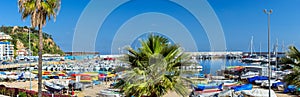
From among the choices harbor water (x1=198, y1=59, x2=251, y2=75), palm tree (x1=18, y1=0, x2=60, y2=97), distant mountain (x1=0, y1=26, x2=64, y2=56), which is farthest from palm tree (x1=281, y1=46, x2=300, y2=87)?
distant mountain (x1=0, y1=26, x2=64, y2=56)

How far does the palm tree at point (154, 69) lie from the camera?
30.8ft

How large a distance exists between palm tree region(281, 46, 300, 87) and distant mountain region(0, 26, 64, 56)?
107 metres

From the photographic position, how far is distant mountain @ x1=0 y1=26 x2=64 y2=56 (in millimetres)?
122325

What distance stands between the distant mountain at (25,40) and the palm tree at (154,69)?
108 m

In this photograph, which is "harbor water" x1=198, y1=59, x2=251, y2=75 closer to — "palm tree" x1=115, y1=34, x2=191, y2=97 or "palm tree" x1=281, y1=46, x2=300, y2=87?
"palm tree" x1=281, y1=46, x2=300, y2=87

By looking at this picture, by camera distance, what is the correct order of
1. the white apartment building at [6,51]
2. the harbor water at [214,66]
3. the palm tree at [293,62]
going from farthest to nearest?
the white apartment building at [6,51], the harbor water at [214,66], the palm tree at [293,62]

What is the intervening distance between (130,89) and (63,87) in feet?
79.8

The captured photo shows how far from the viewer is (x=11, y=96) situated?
16.9 metres

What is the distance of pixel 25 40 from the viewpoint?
131750mm

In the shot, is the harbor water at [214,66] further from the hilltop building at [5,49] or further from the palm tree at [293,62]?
the hilltop building at [5,49]

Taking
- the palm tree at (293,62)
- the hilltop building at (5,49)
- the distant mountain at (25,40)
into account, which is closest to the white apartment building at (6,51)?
the hilltop building at (5,49)

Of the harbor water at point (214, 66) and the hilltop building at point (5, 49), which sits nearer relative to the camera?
the harbor water at point (214, 66)

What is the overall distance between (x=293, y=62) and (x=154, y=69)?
7.72 m

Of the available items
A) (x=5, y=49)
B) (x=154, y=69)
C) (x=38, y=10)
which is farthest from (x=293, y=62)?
(x=5, y=49)
